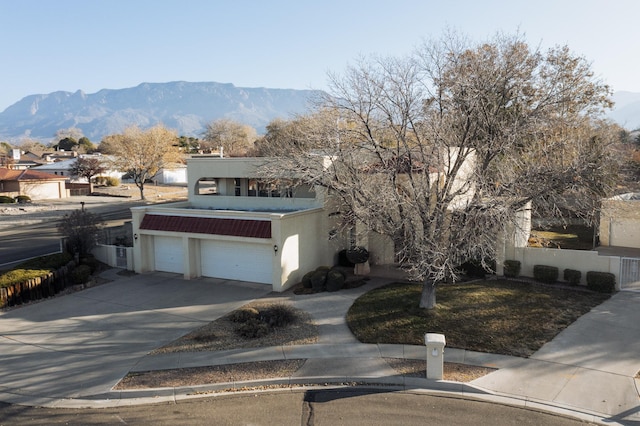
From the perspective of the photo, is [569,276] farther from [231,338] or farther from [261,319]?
[231,338]

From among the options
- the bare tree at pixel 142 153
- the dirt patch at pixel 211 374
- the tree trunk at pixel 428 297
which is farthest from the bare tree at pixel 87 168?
the tree trunk at pixel 428 297

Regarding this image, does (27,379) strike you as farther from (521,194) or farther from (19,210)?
(19,210)

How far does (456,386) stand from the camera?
10.0 m

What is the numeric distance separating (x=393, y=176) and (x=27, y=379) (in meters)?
10.8

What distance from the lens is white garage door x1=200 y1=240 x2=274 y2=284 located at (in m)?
18.8

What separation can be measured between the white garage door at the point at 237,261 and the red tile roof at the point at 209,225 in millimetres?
758

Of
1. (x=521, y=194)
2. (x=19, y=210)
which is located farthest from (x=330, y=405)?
(x=19, y=210)

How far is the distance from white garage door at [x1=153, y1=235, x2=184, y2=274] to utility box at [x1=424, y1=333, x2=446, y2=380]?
13382mm

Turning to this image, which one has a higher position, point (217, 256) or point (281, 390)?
point (217, 256)

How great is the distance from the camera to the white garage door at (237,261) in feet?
61.7

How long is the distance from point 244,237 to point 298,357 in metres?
7.55

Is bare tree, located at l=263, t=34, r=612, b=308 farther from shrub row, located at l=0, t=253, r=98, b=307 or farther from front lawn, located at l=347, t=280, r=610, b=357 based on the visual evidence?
shrub row, located at l=0, t=253, r=98, b=307

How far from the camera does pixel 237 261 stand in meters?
19.4

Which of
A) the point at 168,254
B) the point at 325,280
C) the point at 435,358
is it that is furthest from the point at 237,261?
the point at 435,358
